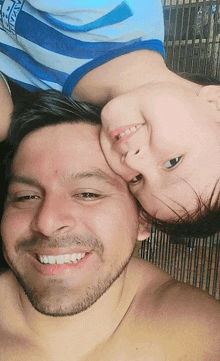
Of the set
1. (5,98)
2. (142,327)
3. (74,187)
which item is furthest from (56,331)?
(5,98)

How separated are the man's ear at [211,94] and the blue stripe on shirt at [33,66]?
16 cm

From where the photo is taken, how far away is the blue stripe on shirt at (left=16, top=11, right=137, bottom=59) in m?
0.45

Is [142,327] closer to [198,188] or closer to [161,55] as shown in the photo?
[198,188]

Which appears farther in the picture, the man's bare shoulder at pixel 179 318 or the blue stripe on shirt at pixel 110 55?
the man's bare shoulder at pixel 179 318

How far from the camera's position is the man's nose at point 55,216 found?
1.70 ft

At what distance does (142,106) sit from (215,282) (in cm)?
33

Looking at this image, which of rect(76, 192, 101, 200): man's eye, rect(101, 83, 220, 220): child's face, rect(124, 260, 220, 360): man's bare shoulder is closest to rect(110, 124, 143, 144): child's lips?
rect(101, 83, 220, 220): child's face

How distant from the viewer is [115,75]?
1.53 feet

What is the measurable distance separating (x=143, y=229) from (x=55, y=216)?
136mm

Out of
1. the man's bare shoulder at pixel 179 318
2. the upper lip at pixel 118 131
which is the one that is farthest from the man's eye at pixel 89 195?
the man's bare shoulder at pixel 179 318

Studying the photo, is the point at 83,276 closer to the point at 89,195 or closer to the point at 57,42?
the point at 89,195

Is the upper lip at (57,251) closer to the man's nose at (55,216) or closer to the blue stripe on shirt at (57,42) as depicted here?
the man's nose at (55,216)

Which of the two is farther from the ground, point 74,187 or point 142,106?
point 142,106

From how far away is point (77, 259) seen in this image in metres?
0.55
